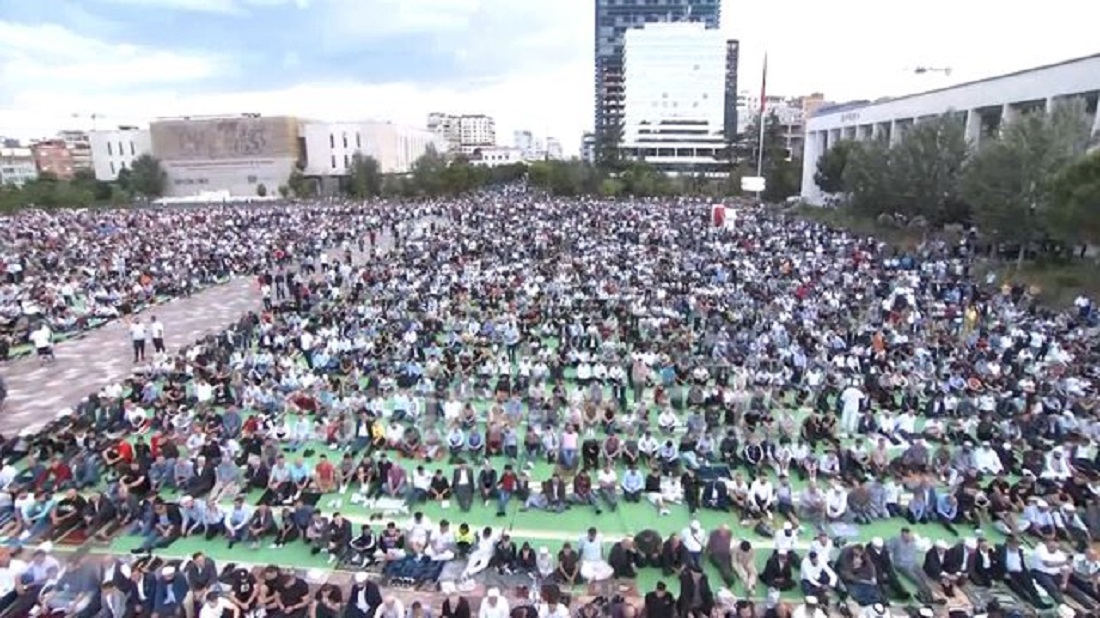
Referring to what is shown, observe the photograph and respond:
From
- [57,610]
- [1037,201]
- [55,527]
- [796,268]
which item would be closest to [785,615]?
[57,610]

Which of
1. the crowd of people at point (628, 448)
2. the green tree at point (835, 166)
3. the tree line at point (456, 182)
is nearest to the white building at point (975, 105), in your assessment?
the green tree at point (835, 166)

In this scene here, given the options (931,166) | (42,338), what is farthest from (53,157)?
(931,166)

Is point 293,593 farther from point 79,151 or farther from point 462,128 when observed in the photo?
point 462,128

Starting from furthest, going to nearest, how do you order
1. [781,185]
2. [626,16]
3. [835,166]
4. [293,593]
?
1. [626,16]
2. [781,185]
3. [835,166]
4. [293,593]

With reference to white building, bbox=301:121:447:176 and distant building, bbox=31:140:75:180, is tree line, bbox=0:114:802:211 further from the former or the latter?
distant building, bbox=31:140:75:180

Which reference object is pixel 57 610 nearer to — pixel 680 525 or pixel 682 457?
pixel 680 525

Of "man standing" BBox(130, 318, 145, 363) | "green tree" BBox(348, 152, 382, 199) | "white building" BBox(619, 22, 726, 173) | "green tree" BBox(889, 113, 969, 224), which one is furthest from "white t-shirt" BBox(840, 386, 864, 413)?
"white building" BBox(619, 22, 726, 173)
